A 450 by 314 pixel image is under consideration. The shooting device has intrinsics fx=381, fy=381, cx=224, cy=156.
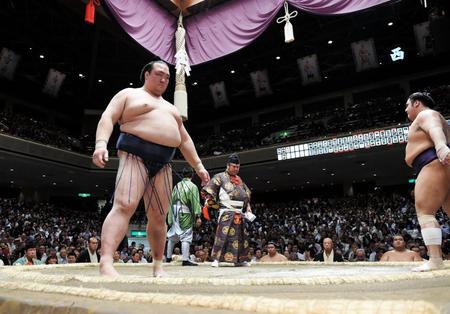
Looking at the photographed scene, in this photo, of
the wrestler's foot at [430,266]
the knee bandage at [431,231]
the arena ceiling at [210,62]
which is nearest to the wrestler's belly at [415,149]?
the knee bandage at [431,231]

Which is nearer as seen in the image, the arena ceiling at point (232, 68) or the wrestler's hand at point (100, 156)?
the wrestler's hand at point (100, 156)

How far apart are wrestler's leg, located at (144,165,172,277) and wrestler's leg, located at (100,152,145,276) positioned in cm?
8

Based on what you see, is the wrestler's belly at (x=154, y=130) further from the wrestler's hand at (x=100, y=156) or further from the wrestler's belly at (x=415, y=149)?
the wrestler's belly at (x=415, y=149)

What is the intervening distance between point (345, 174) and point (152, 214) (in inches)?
432

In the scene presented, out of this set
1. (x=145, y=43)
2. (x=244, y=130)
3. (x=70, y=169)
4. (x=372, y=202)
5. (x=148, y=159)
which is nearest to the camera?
(x=148, y=159)

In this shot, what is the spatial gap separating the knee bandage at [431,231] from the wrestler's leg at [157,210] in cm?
112

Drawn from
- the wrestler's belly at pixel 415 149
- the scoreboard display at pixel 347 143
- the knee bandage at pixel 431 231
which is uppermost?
the scoreboard display at pixel 347 143

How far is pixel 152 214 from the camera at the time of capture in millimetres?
1589

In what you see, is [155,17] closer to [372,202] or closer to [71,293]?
[71,293]

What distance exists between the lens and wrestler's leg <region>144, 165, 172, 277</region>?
1583mm

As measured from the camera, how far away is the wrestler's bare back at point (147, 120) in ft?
5.06

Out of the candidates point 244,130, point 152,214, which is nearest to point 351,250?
point 152,214

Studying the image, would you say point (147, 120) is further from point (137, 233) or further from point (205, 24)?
point (137, 233)

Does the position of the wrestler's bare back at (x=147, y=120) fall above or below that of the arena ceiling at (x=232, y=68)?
below
